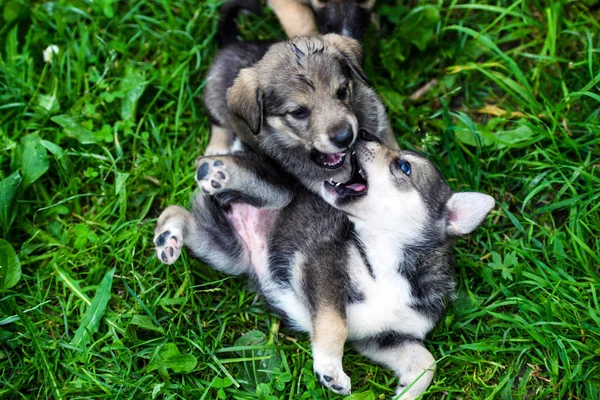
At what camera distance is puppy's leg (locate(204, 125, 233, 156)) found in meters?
4.35

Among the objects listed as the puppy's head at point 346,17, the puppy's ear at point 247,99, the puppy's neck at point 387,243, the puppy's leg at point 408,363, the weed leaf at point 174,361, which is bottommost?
the weed leaf at point 174,361

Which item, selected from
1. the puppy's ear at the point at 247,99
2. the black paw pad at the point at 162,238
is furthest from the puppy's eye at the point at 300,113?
the black paw pad at the point at 162,238

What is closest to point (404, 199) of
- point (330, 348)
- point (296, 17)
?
point (330, 348)

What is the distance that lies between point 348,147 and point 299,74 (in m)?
0.49

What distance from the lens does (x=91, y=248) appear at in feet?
13.3

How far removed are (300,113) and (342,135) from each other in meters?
0.32

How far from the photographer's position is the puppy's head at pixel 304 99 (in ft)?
11.5

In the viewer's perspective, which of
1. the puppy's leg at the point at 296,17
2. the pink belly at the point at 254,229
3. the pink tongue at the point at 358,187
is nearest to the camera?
the pink tongue at the point at 358,187

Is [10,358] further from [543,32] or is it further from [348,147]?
[543,32]

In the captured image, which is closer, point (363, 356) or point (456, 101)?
point (363, 356)

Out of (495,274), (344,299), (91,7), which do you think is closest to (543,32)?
(495,274)

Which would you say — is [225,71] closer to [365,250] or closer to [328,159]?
[328,159]

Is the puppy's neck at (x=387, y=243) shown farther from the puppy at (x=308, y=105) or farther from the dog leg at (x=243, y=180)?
the dog leg at (x=243, y=180)

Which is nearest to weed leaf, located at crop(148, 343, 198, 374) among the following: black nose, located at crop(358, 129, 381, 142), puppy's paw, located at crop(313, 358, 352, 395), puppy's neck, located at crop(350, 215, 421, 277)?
puppy's paw, located at crop(313, 358, 352, 395)
